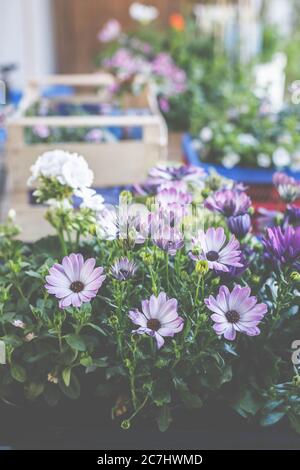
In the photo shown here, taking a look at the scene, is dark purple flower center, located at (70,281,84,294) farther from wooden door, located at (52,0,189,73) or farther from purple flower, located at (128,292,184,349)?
wooden door, located at (52,0,189,73)

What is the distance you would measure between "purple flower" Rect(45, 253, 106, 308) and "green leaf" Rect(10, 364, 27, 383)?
0.39ft

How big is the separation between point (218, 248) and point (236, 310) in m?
0.09

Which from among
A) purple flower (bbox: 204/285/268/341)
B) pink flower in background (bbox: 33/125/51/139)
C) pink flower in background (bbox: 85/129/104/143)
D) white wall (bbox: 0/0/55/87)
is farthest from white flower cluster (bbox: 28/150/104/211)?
white wall (bbox: 0/0/55/87)

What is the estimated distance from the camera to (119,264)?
2.61ft

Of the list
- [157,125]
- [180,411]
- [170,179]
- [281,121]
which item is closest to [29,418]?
[180,411]

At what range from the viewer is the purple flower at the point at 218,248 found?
81 centimetres

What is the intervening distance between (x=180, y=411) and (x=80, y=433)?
0.14 meters

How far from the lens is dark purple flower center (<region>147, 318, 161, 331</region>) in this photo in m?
0.77

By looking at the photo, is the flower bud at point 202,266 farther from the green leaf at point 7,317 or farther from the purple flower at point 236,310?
the green leaf at point 7,317

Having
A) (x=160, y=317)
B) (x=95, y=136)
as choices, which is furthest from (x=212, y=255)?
(x=95, y=136)

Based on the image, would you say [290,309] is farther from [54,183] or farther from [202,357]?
[54,183]

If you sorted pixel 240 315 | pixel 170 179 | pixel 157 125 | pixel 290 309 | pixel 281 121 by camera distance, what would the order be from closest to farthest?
1. pixel 240 315
2. pixel 290 309
3. pixel 170 179
4. pixel 157 125
5. pixel 281 121

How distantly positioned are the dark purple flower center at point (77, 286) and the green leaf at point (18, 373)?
136mm

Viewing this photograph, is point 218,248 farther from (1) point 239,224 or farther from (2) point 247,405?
(2) point 247,405
